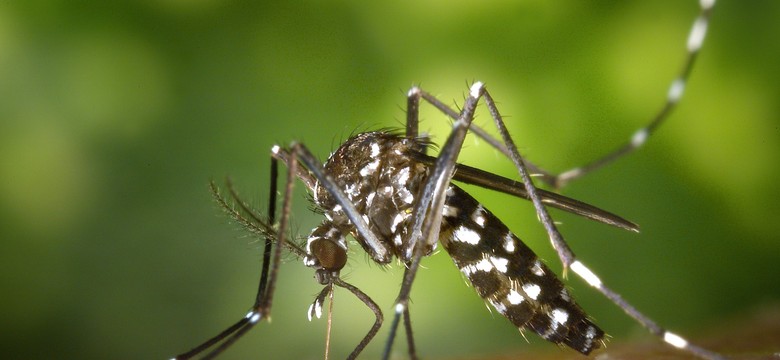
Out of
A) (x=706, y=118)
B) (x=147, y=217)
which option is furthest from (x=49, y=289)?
(x=706, y=118)

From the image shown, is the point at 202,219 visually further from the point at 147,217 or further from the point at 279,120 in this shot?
the point at 279,120

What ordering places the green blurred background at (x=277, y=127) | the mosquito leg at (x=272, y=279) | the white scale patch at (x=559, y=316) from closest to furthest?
the mosquito leg at (x=272, y=279) → the white scale patch at (x=559, y=316) → the green blurred background at (x=277, y=127)

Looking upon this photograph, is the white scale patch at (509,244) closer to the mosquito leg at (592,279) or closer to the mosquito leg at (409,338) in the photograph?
the mosquito leg at (592,279)

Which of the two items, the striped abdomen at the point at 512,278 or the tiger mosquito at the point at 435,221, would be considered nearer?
the tiger mosquito at the point at 435,221

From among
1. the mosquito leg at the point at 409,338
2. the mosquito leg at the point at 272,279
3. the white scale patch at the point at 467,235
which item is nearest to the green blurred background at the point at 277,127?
the white scale patch at the point at 467,235

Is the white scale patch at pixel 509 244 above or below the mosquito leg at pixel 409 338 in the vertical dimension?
above

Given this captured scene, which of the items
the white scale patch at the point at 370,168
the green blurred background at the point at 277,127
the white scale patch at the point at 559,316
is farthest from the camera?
the green blurred background at the point at 277,127
